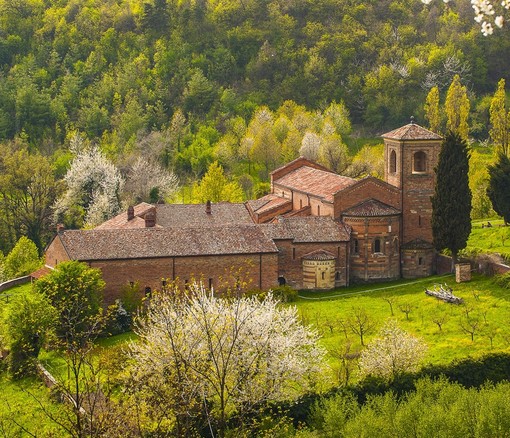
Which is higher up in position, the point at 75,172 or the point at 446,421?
the point at 75,172

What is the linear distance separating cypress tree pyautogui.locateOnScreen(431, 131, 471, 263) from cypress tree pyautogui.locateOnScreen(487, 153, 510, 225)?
29.0ft

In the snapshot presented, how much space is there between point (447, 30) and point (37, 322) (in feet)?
290

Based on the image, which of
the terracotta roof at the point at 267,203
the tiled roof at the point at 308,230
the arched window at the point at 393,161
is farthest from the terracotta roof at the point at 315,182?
the arched window at the point at 393,161

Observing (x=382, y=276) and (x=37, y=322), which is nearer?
(x=37, y=322)

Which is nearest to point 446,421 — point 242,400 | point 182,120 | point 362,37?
point 242,400

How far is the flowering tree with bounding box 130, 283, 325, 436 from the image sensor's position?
29.6 metres

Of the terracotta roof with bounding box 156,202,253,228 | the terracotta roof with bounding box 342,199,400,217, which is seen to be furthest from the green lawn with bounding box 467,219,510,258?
the terracotta roof with bounding box 156,202,253,228

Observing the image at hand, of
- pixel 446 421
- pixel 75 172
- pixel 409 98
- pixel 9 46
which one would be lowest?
pixel 446 421

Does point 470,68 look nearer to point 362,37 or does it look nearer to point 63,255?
point 362,37

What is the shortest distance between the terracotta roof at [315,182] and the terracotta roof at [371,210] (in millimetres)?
1502

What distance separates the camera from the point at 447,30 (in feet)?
395

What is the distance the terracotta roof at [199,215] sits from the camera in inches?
2482

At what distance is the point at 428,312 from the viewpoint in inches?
1891

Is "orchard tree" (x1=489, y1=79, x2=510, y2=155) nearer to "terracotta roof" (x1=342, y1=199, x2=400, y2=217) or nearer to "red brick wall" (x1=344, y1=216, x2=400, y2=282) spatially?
"terracotta roof" (x1=342, y1=199, x2=400, y2=217)
